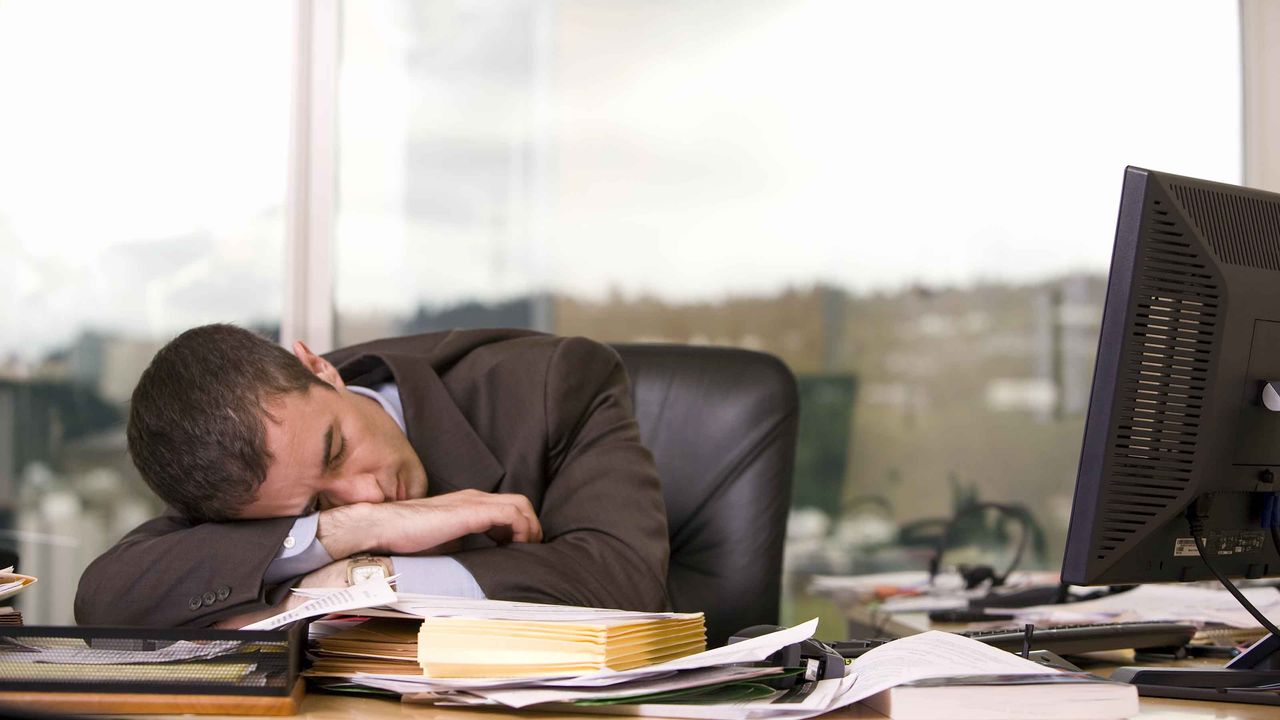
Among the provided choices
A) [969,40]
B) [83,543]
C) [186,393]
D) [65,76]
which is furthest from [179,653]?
[969,40]

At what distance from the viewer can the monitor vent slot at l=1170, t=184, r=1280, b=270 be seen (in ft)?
3.27

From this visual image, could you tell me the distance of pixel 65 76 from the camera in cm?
324

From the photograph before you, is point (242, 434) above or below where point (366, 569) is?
above

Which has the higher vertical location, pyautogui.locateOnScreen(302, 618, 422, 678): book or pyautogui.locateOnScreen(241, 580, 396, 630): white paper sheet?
pyautogui.locateOnScreen(241, 580, 396, 630): white paper sheet

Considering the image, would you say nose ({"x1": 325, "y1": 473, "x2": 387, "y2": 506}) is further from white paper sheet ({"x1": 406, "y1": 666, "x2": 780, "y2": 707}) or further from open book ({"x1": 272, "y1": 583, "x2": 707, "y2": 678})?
white paper sheet ({"x1": 406, "y1": 666, "x2": 780, "y2": 707})

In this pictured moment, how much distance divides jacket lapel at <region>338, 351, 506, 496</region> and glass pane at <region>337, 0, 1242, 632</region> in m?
1.91

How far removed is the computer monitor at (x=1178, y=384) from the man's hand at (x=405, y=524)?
0.64 m

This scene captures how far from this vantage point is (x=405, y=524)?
1.26 m

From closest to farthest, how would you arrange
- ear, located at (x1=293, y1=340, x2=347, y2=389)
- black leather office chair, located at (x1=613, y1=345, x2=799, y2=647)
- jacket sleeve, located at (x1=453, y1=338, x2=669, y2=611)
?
jacket sleeve, located at (x1=453, y1=338, x2=669, y2=611)
ear, located at (x1=293, y1=340, x2=347, y2=389)
black leather office chair, located at (x1=613, y1=345, x2=799, y2=647)

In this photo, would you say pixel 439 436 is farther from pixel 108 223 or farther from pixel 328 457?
pixel 108 223

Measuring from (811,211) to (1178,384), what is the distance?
8.68 ft

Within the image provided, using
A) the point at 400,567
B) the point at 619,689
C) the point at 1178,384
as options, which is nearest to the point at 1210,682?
the point at 1178,384

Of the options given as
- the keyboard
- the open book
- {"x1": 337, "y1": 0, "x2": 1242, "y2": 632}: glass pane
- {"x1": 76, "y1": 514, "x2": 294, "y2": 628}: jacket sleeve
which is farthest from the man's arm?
{"x1": 337, "y1": 0, "x2": 1242, "y2": 632}: glass pane

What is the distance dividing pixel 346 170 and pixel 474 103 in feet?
1.48
